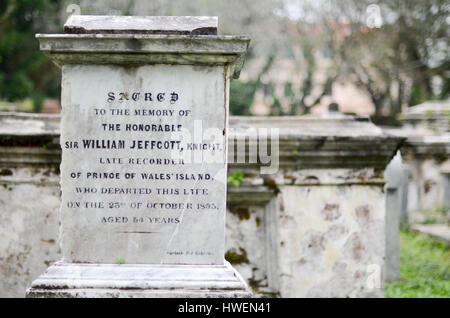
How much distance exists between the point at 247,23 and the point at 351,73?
4.99 meters

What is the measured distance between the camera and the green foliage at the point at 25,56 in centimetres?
1956

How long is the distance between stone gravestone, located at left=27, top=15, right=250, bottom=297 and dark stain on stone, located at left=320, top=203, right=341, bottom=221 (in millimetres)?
1828

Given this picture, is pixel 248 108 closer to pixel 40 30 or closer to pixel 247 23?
pixel 247 23

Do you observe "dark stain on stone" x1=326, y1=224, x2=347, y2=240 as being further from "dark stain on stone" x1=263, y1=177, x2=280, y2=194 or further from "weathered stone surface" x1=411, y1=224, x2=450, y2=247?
"weathered stone surface" x1=411, y1=224, x2=450, y2=247

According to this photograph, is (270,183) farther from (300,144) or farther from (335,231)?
(335,231)

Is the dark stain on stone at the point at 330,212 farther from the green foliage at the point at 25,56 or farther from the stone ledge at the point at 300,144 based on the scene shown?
the green foliage at the point at 25,56

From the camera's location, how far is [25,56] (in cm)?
2098

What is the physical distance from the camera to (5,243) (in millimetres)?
4449

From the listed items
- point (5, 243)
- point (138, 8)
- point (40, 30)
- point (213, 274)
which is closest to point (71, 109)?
point (213, 274)

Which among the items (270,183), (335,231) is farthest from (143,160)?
(335,231)

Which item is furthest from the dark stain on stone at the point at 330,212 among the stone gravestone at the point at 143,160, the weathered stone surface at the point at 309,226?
the stone gravestone at the point at 143,160

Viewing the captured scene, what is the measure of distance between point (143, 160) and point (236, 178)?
1.60 m

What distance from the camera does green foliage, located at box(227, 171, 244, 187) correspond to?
4543 millimetres

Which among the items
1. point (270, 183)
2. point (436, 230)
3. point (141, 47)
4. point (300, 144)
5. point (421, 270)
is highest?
point (141, 47)
